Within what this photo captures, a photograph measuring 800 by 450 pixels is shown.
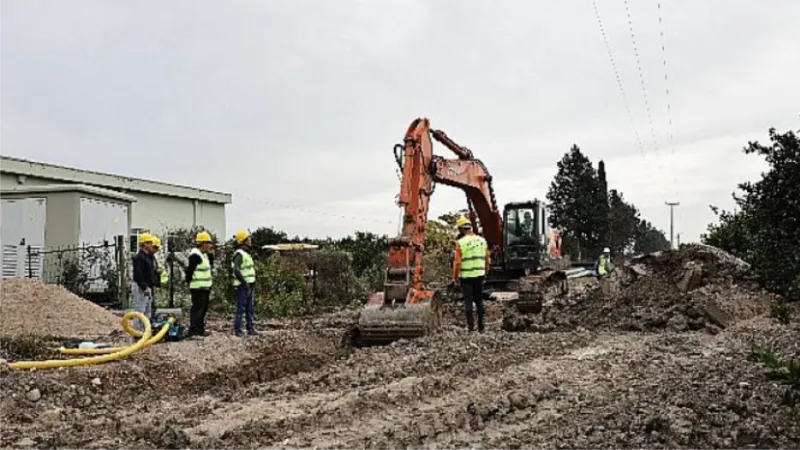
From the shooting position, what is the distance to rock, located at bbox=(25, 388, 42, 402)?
28.0 ft

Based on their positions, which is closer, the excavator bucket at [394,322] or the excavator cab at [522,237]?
the excavator bucket at [394,322]

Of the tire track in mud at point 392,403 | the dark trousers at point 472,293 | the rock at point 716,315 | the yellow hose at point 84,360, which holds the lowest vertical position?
the tire track in mud at point 392,403

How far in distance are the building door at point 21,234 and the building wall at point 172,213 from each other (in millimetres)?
11077

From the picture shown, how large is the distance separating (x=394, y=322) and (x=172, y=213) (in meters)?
27.2

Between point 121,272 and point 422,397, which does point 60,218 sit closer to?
point 121,272

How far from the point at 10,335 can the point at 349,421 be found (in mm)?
6857

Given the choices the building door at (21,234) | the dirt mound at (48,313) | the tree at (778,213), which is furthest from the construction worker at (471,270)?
the building door at (21,234)

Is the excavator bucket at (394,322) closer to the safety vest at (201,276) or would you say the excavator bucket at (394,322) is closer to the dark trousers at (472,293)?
the dark trousers at (472,293)

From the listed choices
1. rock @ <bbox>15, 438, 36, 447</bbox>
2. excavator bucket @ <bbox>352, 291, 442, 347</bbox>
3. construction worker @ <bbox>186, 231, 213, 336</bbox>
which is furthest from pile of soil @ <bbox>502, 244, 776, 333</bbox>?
rock @ <bbox>15, 438, 36, 447</bbox>

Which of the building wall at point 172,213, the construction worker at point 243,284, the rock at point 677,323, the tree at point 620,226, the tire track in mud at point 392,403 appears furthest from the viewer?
the tree at point 620,226

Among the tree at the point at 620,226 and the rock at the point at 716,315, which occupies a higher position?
the tree at the point at 620,226

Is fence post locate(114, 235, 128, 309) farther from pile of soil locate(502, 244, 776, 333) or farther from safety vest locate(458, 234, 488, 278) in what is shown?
safety vest locate(458, 234, 488, 278)

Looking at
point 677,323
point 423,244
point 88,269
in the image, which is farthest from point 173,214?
point 677,323

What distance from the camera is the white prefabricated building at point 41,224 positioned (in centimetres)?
2041
